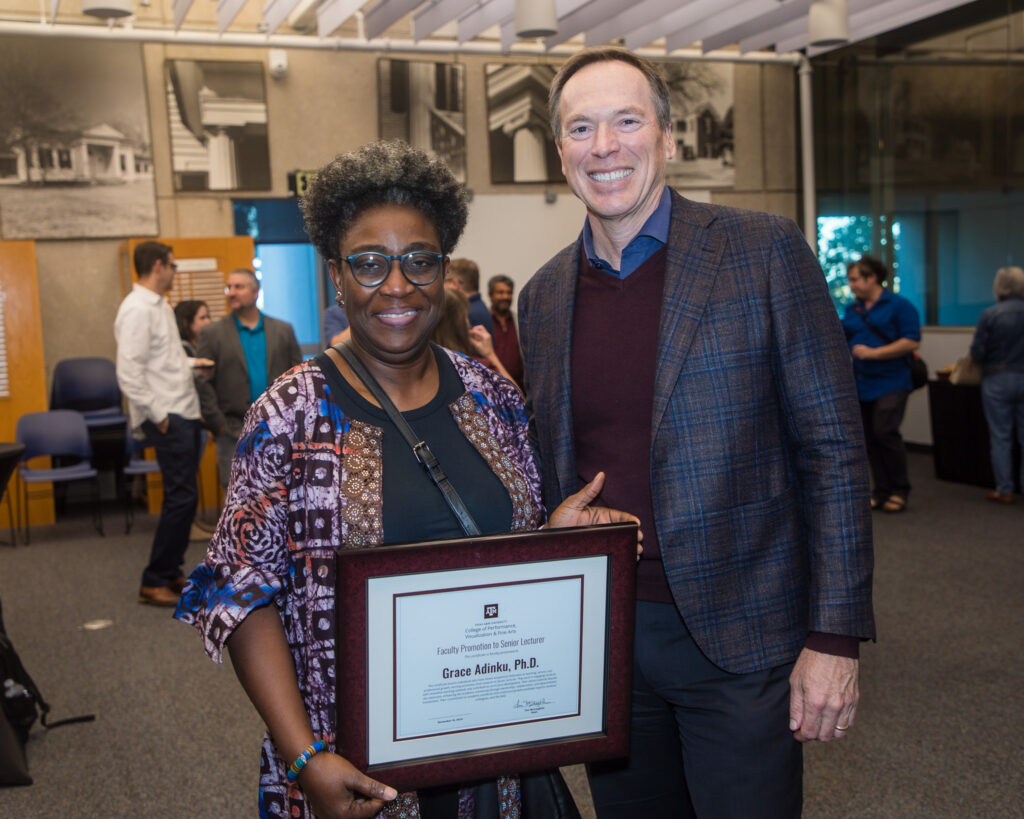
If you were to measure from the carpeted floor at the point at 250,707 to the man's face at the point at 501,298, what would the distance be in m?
3.71

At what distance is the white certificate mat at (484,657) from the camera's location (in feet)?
4.42

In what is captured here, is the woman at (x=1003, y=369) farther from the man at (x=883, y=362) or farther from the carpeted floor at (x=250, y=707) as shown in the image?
the carpeted floor at (x=250, y=707)

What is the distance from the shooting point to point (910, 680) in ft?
13.5

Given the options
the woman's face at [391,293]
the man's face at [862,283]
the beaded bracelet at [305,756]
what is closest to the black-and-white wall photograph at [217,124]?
the man's face at [862,283]

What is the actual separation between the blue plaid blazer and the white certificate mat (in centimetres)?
32

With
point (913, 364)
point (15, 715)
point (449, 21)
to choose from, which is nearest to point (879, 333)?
point (913, 364)

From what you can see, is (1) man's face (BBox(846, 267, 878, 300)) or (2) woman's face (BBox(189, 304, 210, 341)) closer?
(1) man's face (BBox(846, 267, 878, 300))

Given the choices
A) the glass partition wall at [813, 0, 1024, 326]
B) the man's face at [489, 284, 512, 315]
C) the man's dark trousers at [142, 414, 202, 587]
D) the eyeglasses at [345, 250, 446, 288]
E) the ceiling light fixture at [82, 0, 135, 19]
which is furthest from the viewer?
the glass partition wall at [813, 0, 1024, 326]

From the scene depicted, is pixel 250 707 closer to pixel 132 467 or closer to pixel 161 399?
pixel 161 399

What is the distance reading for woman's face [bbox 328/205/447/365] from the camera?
1573 mm

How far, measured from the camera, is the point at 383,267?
157 centimetres

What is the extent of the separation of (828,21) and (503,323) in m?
3.47

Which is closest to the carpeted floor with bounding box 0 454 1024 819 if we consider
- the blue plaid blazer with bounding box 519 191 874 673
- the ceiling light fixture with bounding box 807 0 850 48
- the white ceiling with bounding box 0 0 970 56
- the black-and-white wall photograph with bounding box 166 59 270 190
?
the blue plaid blazer with bounding box 519 191 874 673

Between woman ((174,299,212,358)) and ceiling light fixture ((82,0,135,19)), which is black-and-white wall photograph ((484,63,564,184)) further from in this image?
ceiling light fixture ((82,0,135,19))
